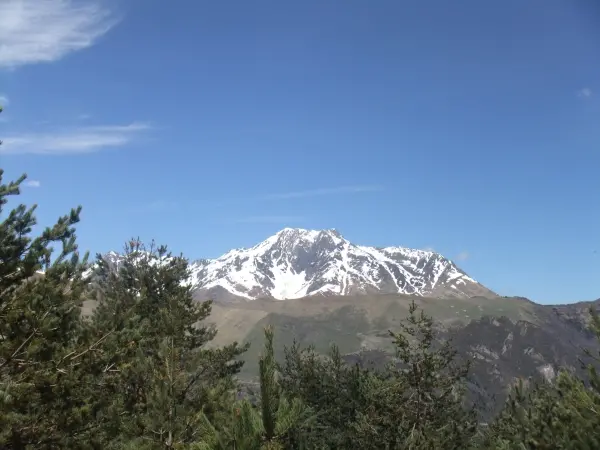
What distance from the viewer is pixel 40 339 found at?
41.3ft

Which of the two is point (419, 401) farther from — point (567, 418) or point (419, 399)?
point (567, 418)

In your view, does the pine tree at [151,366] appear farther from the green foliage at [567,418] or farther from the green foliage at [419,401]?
the green foliage at [567,418]

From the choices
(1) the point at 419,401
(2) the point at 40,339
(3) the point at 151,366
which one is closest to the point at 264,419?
(2) the point at 40,339

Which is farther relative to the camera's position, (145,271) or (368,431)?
(145,271)

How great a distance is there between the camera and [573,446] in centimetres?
1431

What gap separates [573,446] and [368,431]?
35.8ft

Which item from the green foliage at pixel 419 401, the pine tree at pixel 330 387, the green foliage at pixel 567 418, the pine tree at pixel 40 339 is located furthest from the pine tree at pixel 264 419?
the pine tree at pixel 330 387

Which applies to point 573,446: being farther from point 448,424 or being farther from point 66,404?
point 66,404

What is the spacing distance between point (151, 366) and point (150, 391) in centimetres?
95

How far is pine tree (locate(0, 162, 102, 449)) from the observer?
1266cm

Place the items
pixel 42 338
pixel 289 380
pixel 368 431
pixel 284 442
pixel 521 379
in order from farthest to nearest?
pixel 289 380 → pixel 368 431 → pixel 521 379 → pixel 42 338 → pixel 284 442

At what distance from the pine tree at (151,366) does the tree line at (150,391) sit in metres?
0.06

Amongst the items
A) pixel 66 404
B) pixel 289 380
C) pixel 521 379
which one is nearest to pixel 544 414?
pixel 521 379

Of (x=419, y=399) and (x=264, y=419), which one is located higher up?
(x=264, y=419)
